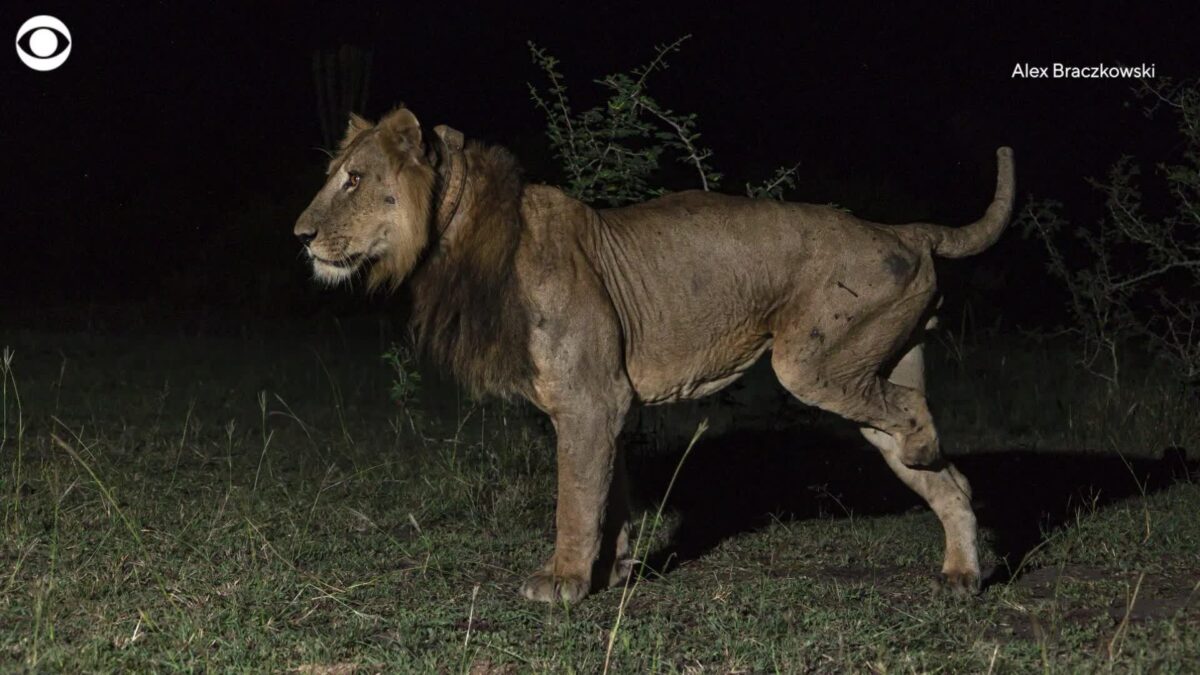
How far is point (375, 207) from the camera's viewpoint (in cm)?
490

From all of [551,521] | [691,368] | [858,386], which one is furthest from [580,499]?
[551,521]

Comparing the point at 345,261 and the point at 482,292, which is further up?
the point at 345,261

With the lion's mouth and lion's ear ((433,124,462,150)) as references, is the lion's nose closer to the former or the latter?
the lion's mouth

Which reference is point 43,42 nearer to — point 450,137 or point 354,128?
point 354,128

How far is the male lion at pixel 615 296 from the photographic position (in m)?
4.91

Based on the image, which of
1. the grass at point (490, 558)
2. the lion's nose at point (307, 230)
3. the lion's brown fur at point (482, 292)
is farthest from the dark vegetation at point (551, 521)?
the lion's nose at point (307, 230)

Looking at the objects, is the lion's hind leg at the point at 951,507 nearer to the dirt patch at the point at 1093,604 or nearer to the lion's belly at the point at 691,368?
the dirt patch at the point at 1093,604

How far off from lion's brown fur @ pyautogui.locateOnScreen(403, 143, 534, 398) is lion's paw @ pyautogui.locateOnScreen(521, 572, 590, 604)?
0.59 metres

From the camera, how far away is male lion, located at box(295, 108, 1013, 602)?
491 centimetres

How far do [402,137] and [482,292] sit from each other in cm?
53

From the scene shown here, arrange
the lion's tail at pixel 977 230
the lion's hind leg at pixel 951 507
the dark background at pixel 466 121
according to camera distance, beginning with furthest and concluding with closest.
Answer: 1. the dark background at pixel 466 121
2. the lion's tail at pixel 977 230
3. the lion's hind leg at pixel 951 507

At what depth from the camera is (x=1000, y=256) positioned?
14.3 metres

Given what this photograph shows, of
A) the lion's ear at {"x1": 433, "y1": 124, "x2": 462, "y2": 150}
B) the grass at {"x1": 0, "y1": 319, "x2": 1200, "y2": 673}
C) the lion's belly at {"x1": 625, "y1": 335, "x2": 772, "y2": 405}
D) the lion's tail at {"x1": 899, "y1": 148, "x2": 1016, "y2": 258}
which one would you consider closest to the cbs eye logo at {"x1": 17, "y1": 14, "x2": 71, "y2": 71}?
the grass at {"x1": 0, "y1": 319, "x2": 1200, "y2": 673}

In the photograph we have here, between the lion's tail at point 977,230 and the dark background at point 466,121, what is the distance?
833 cm
